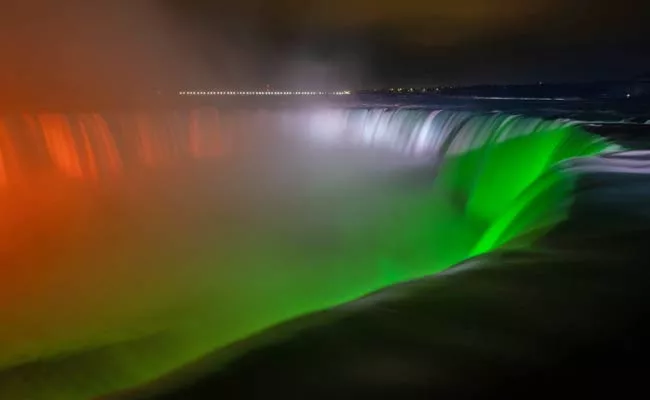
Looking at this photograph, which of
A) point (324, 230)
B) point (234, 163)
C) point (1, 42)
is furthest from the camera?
point (1, 42)

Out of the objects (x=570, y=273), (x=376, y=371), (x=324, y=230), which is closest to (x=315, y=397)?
(x=376, y=371)

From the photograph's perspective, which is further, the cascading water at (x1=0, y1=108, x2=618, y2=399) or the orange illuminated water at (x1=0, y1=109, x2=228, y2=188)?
the orange illuminated water at (x1=0, y1=109, x2=228, y2=188)

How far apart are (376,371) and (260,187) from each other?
1201 centimetres

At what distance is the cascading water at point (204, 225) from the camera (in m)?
5.83

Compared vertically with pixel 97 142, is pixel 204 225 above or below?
below

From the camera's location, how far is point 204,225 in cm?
1078

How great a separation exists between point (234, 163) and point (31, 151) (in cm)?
511

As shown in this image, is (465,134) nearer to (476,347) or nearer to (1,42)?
(476,347)

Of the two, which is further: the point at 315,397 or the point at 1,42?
the point at 1,42

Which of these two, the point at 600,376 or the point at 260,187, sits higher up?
the point at 600,376

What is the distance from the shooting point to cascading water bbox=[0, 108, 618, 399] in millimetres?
5832

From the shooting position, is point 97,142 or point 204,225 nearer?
point 204,225

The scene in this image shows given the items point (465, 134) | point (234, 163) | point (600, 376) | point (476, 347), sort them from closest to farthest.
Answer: point (600, 376), point (476, 347), point (465, 134), point (234, 163)

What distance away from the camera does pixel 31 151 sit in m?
14.1
